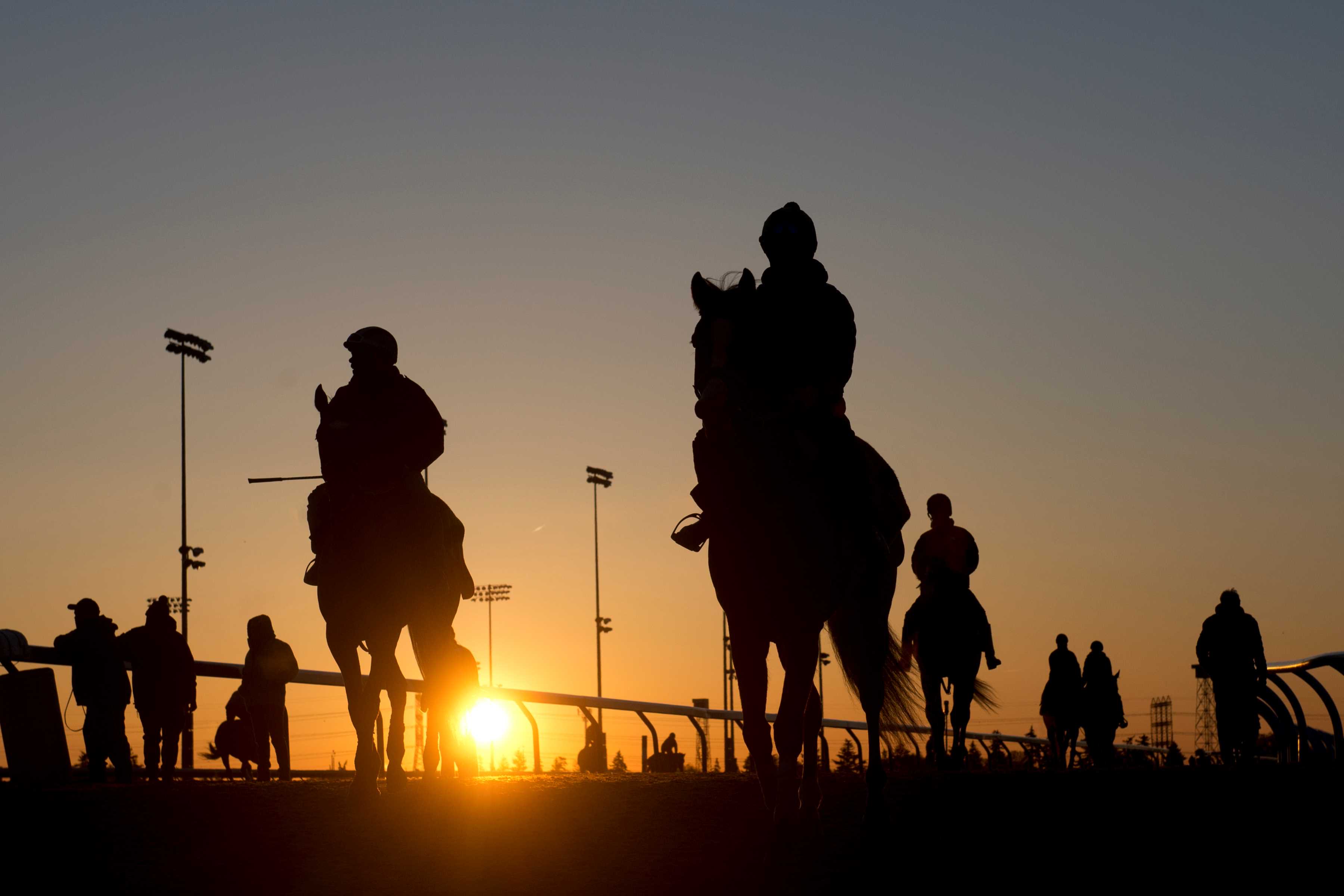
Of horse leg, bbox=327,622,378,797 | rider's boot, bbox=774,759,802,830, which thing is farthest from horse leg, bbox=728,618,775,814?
horse leg, bbox=327,622,378,797

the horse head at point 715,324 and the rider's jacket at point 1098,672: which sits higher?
the horse head at point 715,324

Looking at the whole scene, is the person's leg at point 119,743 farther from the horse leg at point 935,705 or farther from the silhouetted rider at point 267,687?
the horse leg at point 935,705

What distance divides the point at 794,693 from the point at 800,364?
4.43 feet

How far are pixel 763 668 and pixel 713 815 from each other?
0.82 meters

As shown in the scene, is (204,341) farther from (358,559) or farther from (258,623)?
(358,559)

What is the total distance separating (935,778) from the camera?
33.8ft

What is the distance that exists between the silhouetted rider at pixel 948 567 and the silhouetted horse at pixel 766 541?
A: 8303mm

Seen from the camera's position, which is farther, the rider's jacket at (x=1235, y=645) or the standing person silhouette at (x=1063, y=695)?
the standing person silhouette at (x=1063, y=695)

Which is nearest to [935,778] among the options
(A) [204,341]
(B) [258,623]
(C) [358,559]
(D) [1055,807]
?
(D) [1055,807]

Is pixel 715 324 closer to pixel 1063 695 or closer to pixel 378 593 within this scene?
pixel 378 593

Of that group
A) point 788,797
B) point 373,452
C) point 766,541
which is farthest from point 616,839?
point 373,452

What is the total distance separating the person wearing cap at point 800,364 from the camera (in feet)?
21.7

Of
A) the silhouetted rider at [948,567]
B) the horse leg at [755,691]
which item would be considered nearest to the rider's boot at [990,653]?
the silhouetted rider at [948,567]

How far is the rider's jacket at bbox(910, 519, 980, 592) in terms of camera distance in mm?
15180
